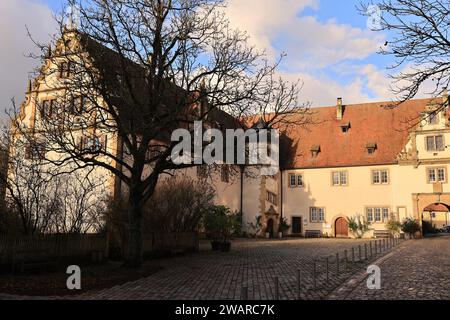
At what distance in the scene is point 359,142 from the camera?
137 feet

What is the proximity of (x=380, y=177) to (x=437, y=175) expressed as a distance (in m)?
4.60

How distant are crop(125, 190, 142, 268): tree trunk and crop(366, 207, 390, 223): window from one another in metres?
29.2

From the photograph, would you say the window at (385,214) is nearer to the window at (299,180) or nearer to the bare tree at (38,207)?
the window at (299,180)

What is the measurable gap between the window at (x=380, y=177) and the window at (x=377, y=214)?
238 centimetres

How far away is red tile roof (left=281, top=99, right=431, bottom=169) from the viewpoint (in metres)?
40.3

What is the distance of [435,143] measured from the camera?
1505 inches

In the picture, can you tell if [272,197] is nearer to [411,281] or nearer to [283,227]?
[283,227]

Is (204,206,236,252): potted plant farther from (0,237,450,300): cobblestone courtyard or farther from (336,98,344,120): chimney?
(336,98,344,120): chimney

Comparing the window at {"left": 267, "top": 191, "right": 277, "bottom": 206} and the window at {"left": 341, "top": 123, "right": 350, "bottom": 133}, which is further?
the window at {"left": 341, "top": 123, "right": 350, "bottom": 133}

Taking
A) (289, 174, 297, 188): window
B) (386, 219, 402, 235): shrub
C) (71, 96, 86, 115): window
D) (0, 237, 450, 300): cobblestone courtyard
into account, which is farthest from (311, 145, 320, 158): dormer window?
(71, 96, 86, 115): window

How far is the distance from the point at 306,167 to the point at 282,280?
1184 inches

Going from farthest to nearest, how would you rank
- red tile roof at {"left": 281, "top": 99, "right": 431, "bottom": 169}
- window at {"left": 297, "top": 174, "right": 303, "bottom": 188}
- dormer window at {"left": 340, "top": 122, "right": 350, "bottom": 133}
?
dormer window at {"left": 340, "top": 122, "right": 350, "bottom": 133} < window at {"left": 297, "top": 174, "right": 303, "bottom": 188} < red tile roof at {"left": 281, "top": 99, "right": 431, "bottom": 169}
